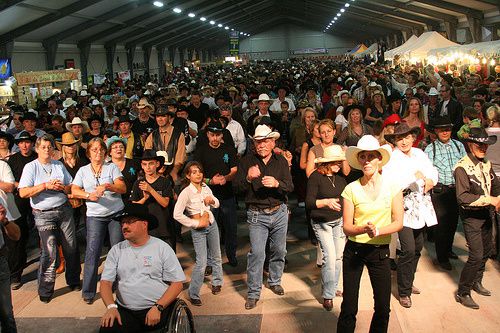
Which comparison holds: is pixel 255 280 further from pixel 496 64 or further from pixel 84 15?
pixel 84 15

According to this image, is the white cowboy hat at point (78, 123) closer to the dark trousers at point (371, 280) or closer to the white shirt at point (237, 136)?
the white shirt at point (237, 136)

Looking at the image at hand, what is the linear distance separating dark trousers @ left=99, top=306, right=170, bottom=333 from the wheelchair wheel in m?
0.14

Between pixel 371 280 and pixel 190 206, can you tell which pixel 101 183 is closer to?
pixel 190 206

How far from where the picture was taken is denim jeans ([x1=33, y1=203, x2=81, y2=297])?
613 centimetres

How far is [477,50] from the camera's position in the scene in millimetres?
18375

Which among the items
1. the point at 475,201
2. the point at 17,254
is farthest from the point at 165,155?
the point at 475,201

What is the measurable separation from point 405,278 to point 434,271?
108 centimetres

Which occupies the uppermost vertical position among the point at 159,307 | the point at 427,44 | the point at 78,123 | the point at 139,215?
the point at 427,44

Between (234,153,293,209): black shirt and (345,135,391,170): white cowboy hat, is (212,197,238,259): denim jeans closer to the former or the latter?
(234,153,293,209): black shirt

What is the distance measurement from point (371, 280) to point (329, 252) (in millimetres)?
1093

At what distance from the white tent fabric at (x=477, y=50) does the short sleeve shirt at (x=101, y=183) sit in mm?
14245

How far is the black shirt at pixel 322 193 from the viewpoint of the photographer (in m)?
5.43

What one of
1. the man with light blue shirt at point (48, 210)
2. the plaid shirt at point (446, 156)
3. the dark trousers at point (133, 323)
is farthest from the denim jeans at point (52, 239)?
the plaid shirt at point (446, 156)

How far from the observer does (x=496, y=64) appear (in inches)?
698
